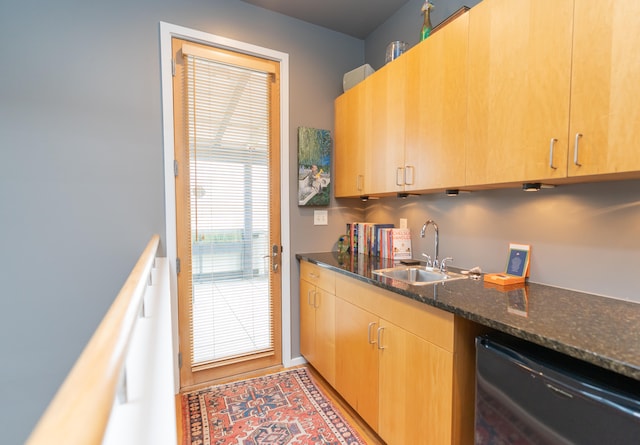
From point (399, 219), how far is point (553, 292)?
1201 millimetres

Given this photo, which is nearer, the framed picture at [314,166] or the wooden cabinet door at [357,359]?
the wooden cabinet door at [357,359]

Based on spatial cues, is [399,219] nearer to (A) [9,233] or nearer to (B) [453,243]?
(B) [453,243]

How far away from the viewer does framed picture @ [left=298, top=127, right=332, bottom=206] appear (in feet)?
8.27

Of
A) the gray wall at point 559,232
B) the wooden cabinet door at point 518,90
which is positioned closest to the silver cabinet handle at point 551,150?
the wooden cabinet door at point 518,90

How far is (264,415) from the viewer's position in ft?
6.28

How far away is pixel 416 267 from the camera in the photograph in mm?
2004

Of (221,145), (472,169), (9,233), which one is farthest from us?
(221,145)

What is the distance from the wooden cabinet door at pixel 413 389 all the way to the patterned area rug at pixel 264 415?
1.21ft

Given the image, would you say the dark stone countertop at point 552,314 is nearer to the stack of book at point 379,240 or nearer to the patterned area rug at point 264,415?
the stack of book at point 379,240

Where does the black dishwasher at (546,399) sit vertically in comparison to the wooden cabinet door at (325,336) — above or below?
above

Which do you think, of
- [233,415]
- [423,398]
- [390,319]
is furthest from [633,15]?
[233,415]

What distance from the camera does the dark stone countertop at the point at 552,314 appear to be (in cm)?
79

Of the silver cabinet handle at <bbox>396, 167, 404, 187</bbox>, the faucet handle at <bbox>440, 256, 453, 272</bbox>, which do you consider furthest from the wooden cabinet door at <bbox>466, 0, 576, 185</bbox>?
the faucet handle at <bbox>440, 256, 453, 272</bbox>

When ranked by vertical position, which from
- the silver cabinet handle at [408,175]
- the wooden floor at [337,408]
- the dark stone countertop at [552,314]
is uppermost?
the silver cabinet handle at [408,175]
